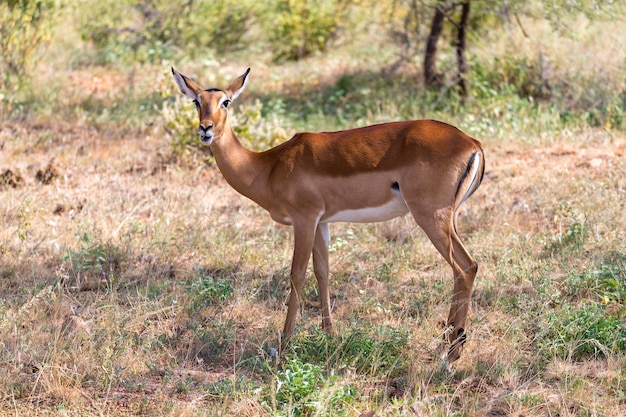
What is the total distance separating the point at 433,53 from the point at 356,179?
261 inches

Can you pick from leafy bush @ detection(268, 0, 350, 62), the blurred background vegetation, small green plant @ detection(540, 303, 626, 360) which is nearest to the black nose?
small green plant @ detection(540, 303, 626, 360)

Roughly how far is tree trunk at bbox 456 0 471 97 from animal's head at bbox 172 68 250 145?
5916 millimetres

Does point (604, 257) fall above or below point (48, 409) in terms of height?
below

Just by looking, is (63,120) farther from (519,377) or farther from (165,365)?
(519,377)

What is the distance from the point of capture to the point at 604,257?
5.82m

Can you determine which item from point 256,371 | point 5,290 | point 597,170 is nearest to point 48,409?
point 256,371

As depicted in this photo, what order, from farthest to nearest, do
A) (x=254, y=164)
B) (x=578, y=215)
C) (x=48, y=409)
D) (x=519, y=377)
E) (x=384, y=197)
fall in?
(x=578, y=215) → (x=254, y=164) → (x=384, y=197) → (x=519, y=377) → (x=48, y=409)

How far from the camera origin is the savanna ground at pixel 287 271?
4230 millimetres

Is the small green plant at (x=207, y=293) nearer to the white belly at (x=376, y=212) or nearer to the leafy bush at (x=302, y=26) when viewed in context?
the white belly at (x=376, y=212)

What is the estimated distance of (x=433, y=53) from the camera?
1114 cm

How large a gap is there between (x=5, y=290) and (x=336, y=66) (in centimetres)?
821

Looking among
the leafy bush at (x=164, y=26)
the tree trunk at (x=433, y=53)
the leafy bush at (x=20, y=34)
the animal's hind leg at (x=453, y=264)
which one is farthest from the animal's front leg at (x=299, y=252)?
the leafy bush at (x=164, y=26)

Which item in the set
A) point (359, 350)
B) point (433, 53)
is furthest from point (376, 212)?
point (433, 53)

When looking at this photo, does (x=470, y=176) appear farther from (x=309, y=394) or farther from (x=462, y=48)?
(x=462, y=48)
